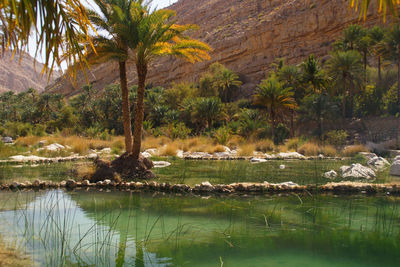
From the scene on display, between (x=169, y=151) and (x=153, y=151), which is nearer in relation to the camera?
(x=169, y=151)

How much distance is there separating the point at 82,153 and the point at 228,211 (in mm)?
12681

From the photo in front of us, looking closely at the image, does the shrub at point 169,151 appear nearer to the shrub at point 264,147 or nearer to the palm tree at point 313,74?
the shrub at point 264,147

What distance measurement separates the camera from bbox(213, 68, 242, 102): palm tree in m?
41.8

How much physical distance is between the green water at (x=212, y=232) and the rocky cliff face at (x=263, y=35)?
33.4 m

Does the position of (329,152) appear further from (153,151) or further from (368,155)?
(153,151)

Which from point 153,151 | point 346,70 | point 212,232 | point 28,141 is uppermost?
point 346,70

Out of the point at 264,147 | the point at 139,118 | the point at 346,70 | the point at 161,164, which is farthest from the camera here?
the point at 346,70

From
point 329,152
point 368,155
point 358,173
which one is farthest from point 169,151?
point 358,173

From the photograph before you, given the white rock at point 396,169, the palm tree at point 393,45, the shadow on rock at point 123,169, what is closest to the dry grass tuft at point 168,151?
the shadow on rock at point 123,169

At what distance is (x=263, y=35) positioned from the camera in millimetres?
47938

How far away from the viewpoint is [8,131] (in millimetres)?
32156

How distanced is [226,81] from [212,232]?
3783 centimetres

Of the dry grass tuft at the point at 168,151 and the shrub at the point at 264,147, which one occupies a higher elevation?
the shrub at the point at 264,147

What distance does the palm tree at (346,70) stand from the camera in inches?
1065
